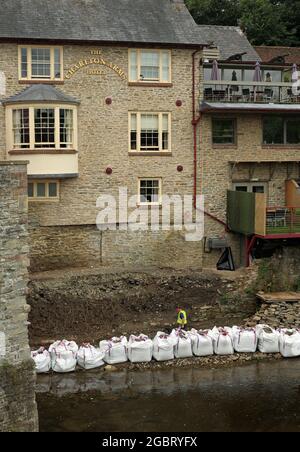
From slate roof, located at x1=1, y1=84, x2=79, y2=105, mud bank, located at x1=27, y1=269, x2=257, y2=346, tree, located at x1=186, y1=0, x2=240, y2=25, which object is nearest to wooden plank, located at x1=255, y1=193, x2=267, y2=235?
mud bank, located at x1=27, y1=269, x2=257, y2=346

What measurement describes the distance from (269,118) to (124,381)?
14.5 m

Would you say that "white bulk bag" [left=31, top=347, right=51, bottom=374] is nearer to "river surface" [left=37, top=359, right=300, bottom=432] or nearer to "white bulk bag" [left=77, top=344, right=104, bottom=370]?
"river surface" [left=37, top=359, right=300, bottom=432]

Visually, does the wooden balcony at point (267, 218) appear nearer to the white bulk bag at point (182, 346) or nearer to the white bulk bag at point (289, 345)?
the white bulk bag at point (289, 345)

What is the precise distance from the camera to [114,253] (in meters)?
27.4

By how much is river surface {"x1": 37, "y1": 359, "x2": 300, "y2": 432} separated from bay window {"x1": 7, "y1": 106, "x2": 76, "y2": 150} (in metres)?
9.25

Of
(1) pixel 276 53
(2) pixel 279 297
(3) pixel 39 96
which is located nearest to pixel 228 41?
(1) pixel 276 53

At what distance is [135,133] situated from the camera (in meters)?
27.2

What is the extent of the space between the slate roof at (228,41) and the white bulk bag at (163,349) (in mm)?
16872

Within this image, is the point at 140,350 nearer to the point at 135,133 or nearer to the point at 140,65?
the point at 135,133

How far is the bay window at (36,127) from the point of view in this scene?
24.9m

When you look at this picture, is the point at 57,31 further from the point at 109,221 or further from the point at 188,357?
the point at 188,357

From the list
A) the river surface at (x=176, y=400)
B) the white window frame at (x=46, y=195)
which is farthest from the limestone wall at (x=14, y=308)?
the white window frame at (x=46, y=195)

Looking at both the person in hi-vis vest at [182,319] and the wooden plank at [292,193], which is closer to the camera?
the person in hi-vis vest at [182,319]

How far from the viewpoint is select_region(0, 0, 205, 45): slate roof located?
84.8 ft
